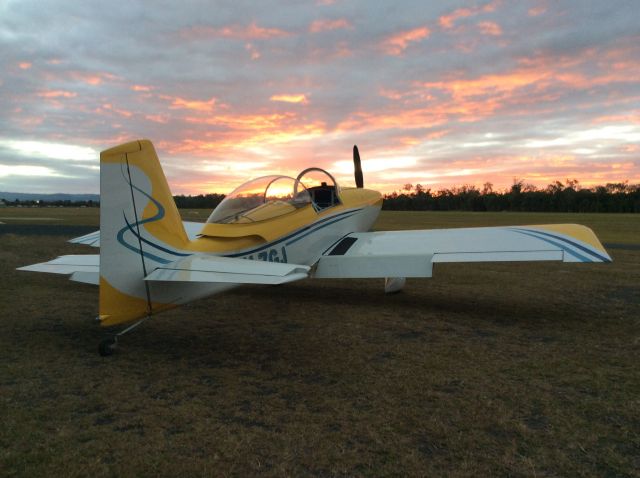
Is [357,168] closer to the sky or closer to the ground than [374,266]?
closer to the sky

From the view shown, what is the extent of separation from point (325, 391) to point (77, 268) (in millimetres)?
3488

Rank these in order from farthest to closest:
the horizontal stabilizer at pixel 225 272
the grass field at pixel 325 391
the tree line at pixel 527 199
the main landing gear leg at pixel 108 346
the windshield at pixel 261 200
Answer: the tree line at pixel 527 199 < the windshield at pixel 261 200 < the main landing gear leg at pixel 108 346 < the horizontal stabilizer at pixel 225 272 < the grass field at pixel 325 391

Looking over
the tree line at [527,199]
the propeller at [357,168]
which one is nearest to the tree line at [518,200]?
the tree line at [527,199]

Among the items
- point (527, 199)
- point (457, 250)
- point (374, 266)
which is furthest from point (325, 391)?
point (527, 199)

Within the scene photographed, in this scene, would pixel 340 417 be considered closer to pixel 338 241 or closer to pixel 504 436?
pixel 504 436

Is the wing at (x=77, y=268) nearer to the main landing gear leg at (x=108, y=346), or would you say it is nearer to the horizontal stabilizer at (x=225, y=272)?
the main landing gear leg at (x=108, y=346)

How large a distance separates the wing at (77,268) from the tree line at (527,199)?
2918 inches

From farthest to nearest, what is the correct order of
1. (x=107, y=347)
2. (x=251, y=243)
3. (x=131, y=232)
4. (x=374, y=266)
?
(x=374, y=266), (x=251, y=243), (x=107, y=347), (x=131, y=232)

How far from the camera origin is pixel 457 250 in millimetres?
7188

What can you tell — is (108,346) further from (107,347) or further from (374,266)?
(374,266)

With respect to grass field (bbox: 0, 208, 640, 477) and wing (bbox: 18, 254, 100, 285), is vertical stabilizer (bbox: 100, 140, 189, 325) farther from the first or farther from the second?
wing (bbox: 18, 254, 100, 285)

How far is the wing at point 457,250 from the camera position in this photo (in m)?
6.77

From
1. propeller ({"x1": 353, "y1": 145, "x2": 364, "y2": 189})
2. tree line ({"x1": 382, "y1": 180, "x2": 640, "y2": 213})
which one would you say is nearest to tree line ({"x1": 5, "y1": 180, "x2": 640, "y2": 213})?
tree line ({"x1": 382, "y1": 180, "x2": 640, "y2": 213})

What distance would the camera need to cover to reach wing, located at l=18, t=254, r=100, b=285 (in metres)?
5.31
